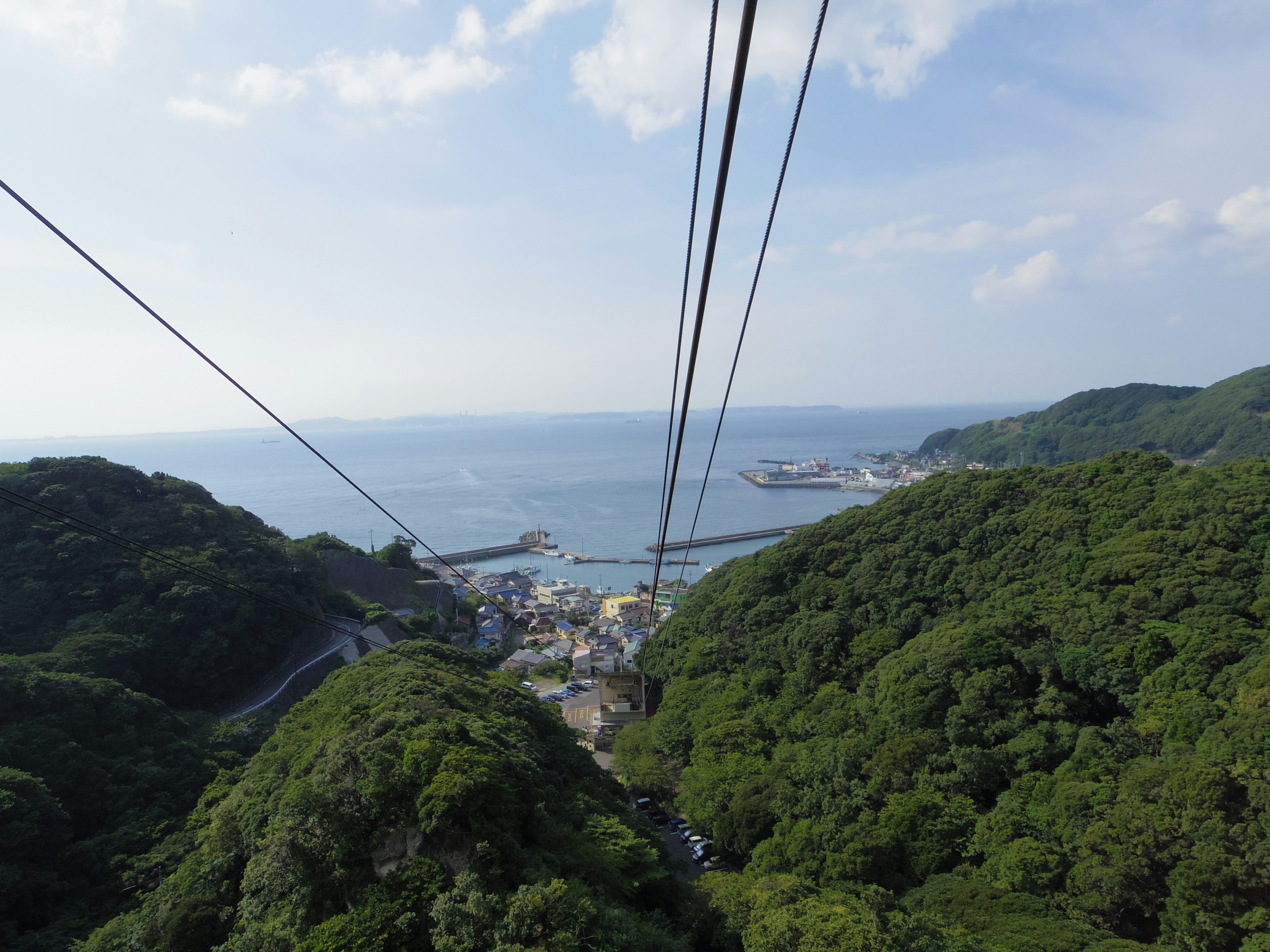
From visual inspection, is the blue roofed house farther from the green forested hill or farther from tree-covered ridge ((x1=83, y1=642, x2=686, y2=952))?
tree-covered ridge ((x1=83, y1=642, x2=686, y2=952))

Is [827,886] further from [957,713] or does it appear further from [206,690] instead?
[206,690]

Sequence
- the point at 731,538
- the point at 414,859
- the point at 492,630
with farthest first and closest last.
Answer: the point at 731,538
the point at 492,630
the point at 414,859

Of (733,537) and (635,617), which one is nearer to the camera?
(635,617)

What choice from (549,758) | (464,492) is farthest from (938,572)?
(464,492)

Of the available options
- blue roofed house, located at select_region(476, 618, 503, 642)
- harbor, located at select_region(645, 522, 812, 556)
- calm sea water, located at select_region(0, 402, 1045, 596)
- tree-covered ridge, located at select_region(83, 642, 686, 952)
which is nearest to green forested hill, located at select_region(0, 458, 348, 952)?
tree-covered ridge, located at select_region(83, 642, 686, 952)

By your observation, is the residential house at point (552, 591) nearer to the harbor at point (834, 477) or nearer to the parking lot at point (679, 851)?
the parking lot at point (679, 851)

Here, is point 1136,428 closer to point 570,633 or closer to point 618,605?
point 618,605

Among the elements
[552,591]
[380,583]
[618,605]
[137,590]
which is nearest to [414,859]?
[137,590]
